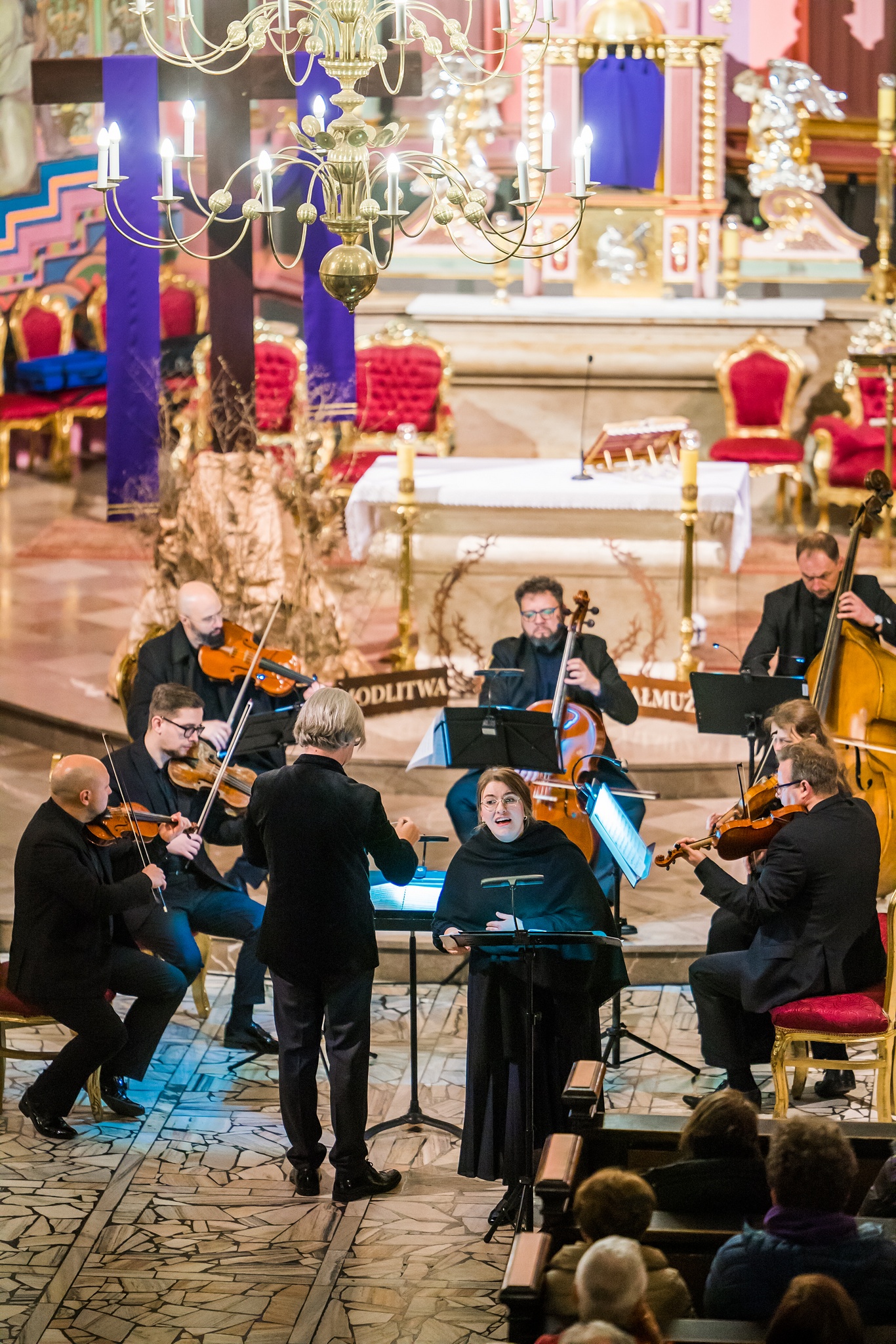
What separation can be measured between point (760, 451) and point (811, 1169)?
26.7ft

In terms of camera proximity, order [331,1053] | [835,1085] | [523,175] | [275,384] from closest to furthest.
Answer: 1. [523,175]
2. [331,1053]
3. [835,1085]
4. [275,384]

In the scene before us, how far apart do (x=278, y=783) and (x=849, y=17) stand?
9860 mm

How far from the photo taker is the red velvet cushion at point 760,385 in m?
11.5

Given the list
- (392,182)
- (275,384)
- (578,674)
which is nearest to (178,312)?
(275,384)

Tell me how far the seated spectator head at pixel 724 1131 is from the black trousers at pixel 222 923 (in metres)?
2.24

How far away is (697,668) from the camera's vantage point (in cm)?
866

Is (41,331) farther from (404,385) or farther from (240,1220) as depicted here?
(240,1220)

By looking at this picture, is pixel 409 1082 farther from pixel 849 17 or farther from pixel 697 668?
pixel 849 17

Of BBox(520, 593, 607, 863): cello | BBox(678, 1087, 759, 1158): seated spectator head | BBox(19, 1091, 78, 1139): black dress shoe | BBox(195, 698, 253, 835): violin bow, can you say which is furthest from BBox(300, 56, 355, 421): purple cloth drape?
BBox(678, 1087, 759, 1158): seated spectator head

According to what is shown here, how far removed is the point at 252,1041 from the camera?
19.7 feet

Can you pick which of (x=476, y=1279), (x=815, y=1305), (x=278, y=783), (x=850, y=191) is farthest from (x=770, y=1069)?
(x=850, y=191)

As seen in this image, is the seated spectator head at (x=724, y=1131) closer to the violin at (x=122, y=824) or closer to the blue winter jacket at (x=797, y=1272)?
the blue winter jacket at (x=797, y=1272)

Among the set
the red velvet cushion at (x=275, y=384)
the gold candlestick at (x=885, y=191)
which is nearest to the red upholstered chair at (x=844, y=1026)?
the red velvet cushion at (x=275, y=384)

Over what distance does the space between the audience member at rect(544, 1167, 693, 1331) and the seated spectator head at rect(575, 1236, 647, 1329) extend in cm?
26
